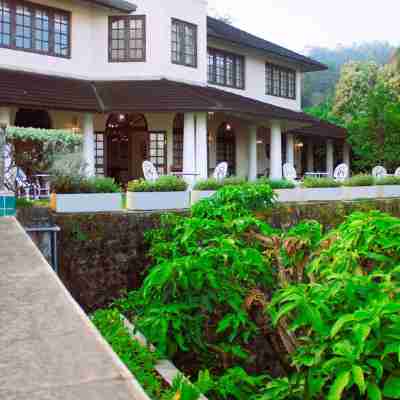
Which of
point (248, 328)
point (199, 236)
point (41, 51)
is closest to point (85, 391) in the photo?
point (248, 328)

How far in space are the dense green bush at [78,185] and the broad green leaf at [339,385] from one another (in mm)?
8019

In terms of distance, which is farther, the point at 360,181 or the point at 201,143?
the point at 201,143

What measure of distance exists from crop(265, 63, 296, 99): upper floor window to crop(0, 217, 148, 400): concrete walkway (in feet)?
71.4

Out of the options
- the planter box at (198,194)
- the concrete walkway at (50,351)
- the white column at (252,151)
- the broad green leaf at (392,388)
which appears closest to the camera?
the concrete walkway at (50,351)

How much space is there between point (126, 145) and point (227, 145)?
4.33 m

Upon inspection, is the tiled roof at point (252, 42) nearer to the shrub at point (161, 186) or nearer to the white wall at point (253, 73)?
the white wall at point (253, 73)

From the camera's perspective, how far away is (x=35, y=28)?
17.3 metres

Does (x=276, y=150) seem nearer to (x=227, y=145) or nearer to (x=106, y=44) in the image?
(x=227, y=145)

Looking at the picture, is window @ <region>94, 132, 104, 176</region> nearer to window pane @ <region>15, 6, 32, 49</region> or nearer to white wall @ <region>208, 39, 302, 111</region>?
window pane @ <region>15, 6, 32, 49</region>

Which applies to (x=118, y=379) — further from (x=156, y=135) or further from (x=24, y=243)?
(x=156, y=135)

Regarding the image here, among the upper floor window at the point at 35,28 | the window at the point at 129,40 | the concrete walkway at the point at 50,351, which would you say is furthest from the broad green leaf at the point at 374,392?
the window at the point at 129,40

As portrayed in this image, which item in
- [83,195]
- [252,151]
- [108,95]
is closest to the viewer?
[83,195]

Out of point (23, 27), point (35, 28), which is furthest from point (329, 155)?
point (23, 27)

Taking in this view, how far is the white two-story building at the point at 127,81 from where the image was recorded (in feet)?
55.4
